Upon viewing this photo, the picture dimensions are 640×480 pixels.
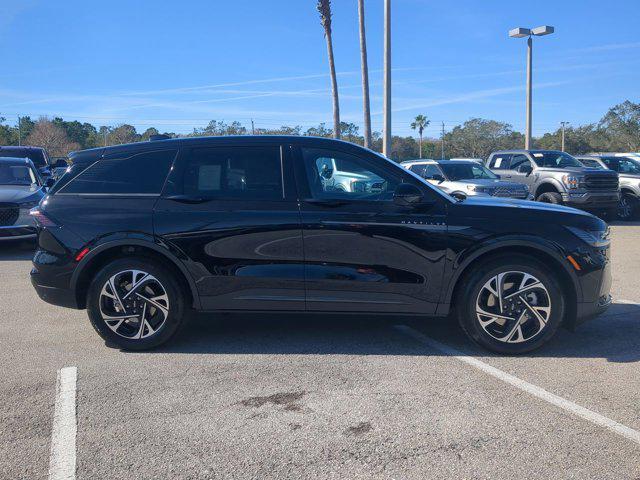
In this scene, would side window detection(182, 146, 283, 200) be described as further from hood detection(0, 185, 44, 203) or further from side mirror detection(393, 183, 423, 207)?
hood detection(0, 185, 44, 203)

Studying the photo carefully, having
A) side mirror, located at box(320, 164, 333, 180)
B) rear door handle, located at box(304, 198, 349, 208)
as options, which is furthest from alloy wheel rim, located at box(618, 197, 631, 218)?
rear door handle, located at box(304, 198, 349, 208)

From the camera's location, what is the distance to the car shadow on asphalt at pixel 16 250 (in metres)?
10.6

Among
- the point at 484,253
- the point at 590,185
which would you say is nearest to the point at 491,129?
the point at 590,185

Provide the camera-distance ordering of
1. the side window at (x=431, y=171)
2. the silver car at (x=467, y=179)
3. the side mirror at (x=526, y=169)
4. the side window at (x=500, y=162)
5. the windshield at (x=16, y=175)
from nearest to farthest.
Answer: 1. the windshield at (x=16, y=175)
2. the silver car at (x=467, y=179)
3. the side window at (x=431, y=171)
4. the side mirror at (x=526, y=169)
5. the side window at (x=500, y=162)

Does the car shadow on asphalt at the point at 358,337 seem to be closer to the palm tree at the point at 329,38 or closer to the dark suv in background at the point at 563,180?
the dark suv in background at the point at 563,180

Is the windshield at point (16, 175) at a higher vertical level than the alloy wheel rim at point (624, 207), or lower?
higher

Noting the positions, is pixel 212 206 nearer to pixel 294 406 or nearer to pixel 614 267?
pixel 294 406

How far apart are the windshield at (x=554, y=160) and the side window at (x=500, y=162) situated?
0.84 m

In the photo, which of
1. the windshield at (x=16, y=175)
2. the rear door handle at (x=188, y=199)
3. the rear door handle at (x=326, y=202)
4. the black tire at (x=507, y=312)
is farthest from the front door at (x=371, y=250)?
the windshield at (x=16, y=175)

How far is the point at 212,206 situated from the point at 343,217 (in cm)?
113

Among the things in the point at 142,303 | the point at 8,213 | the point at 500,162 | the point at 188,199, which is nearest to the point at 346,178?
the point at 188,199

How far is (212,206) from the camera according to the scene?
5.05 m

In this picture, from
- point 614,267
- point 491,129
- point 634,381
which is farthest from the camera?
point 491,129

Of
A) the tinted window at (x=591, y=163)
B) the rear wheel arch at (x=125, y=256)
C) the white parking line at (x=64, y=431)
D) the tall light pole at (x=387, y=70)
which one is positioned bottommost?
the white parking line at (x=64, y=431)
